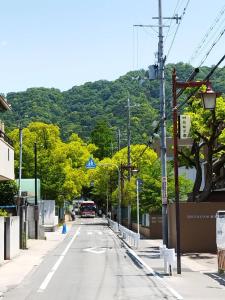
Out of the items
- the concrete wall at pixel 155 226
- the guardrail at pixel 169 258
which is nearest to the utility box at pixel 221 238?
the guardrail at pixel 169 258

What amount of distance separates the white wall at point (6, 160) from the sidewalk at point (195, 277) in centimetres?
777

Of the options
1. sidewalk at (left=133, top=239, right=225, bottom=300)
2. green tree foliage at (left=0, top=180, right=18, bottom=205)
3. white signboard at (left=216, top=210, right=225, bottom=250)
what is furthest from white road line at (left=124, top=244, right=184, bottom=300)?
green tree foliage at (left=0, top=180, right=18, bottom=205)

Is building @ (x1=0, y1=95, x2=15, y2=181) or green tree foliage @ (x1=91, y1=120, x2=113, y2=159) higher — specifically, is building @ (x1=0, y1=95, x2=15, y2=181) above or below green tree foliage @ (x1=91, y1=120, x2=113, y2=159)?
below

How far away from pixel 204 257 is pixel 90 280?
11.1 metres

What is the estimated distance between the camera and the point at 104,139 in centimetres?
12975

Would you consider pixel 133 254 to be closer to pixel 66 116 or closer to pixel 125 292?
pixel 125 292

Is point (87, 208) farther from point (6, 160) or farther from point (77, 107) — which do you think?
point (6, 160)

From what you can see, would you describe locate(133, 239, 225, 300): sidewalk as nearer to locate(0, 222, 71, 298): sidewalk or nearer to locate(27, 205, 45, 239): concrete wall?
locate(0, 222, 71, 298): sidewalk

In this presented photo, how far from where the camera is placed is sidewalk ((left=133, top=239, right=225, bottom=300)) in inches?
606

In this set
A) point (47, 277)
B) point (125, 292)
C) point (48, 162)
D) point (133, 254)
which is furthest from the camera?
point (48, 162)

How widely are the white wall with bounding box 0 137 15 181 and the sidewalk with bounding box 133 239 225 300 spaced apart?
7.77 m

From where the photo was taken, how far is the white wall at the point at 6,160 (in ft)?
84.3

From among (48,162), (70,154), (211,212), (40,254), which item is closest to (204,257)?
(211,212)

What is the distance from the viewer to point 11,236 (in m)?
28.1
